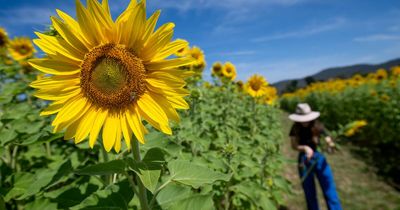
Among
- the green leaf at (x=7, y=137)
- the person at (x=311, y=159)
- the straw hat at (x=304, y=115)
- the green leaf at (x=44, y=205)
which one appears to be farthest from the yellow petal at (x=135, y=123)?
the straw hat at (x=304, y=115)

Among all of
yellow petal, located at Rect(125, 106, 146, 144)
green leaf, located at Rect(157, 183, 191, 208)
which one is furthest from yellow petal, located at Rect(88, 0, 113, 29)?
green leaf, located at Rect(157, 183, 191, 208)

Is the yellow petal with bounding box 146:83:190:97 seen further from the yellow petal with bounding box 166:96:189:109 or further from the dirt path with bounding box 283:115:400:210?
the dirt path with bounding box 283:115:400:210

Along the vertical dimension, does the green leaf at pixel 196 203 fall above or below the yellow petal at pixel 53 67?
below

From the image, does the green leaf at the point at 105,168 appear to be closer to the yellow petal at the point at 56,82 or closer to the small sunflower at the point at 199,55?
the yellow petal at the point at 56,82

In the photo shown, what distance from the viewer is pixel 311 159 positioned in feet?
18.3

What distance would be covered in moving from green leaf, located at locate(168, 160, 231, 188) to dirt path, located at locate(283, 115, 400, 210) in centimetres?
372

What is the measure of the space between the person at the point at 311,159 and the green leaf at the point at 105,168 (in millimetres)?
4207

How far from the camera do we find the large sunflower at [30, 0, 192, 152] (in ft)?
4.61

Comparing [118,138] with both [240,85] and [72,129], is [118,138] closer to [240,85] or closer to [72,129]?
[72,129]

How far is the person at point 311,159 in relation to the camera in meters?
5.30

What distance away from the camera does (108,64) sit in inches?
59.6

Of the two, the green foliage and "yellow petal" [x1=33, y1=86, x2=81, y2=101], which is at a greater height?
"yellow petal" [x1=33, y1=86, x2=81, y2=101]

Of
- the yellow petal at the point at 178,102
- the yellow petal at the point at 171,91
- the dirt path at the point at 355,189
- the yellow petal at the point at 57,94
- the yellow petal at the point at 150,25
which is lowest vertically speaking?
the dirt path at the point at 355,189

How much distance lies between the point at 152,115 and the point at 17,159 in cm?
182
